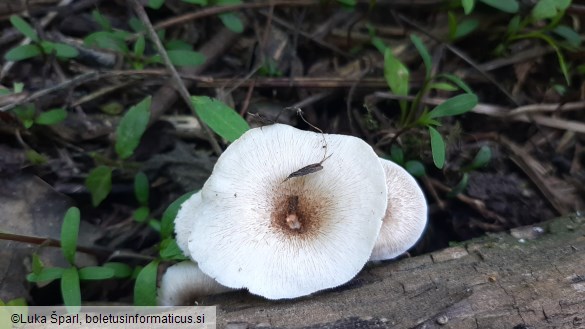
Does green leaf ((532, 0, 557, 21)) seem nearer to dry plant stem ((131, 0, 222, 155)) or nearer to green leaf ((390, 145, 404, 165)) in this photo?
green leaf ((390, 145, 404, 165))

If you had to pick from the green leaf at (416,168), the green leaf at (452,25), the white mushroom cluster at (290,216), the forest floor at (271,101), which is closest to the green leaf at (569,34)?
the forest floor at (271,101)

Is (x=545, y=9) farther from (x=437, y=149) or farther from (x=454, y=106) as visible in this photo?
(x=437, y=149)

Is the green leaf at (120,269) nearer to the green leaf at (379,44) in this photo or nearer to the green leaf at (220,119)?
the green leaf at (220,119)

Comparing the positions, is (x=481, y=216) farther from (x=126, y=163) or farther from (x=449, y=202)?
(x=126, y=163)

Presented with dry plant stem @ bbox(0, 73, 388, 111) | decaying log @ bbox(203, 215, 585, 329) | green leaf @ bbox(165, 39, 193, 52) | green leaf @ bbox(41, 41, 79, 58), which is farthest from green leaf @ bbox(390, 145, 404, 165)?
green leaf @ bbox(41, 41, 79, 58)

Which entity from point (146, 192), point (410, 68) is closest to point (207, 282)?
point (146, 192)

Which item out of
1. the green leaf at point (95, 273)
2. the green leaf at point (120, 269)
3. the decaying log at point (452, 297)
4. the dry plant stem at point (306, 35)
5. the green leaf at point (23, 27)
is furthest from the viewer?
the dry plant stem at point (306, 35)
